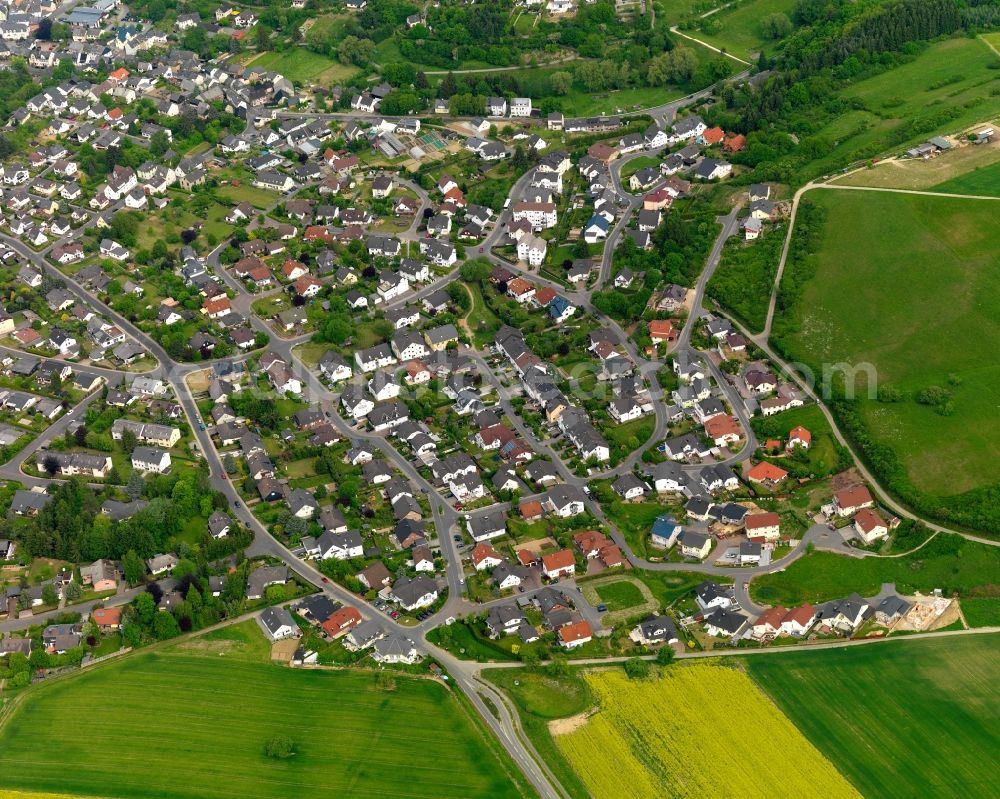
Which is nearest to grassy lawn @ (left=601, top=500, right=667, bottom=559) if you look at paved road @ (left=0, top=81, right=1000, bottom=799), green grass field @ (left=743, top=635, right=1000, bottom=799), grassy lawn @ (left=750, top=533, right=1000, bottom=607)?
paved road @ (left=0, top=81, right=1000, bottom=799)

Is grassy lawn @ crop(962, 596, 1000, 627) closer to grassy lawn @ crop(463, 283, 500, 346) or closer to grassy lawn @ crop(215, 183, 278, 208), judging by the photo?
grassy lawn @ crop(463, 283, 500, 346)

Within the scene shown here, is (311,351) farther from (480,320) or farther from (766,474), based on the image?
(766,474)

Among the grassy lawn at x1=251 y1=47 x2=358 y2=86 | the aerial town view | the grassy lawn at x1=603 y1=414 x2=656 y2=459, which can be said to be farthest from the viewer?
the grassy lawn at x1=251 y1=47 x2=358 y2=86

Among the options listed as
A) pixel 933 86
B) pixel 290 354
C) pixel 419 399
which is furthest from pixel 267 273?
pixel 933 86

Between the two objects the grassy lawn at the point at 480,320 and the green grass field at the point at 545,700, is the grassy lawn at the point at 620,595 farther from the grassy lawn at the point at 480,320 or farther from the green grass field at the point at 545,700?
the grassy lawn at the point at 480,320

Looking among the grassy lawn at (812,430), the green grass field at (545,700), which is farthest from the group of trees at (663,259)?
the green grass field at (545,700)

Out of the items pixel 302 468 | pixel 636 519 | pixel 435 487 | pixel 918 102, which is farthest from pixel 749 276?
pixel 302 468

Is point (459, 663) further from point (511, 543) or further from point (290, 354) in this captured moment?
point (290, 354)
